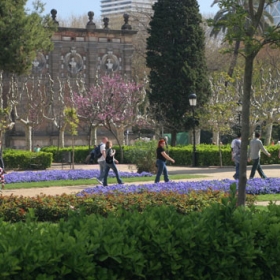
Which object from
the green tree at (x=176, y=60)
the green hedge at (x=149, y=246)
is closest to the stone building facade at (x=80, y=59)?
the green tree at (x=176, y=60)

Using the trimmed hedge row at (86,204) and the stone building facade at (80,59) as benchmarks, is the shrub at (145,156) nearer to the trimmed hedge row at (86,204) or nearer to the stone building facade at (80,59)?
the trimmed hedge row at (86,204)

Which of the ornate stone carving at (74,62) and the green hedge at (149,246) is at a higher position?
the ornate stone carving at (74,62)

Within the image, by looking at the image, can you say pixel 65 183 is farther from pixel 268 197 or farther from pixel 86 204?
pixel 86 204

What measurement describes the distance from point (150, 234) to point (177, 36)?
37759mm

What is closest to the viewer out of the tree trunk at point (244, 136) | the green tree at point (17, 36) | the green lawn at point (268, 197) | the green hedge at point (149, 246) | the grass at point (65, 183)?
the green hedge at point (149, 246)

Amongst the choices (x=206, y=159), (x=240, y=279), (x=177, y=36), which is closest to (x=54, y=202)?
(x=240, y=279)

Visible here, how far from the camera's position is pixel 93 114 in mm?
44938

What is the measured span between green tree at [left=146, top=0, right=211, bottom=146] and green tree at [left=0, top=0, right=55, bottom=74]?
1283cm

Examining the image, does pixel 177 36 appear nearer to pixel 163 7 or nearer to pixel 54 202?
pixel 163 7

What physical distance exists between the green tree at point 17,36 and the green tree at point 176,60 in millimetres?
12828

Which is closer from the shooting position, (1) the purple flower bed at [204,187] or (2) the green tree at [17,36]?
(1) the purple flower bed at [204,187]

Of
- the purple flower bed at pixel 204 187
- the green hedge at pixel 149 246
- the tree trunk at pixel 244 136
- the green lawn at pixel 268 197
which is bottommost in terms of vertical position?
the green lawn at pixel 268 197

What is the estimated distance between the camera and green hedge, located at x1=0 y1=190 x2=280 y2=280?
5.47 metres

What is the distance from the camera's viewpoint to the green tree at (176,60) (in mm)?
42469
